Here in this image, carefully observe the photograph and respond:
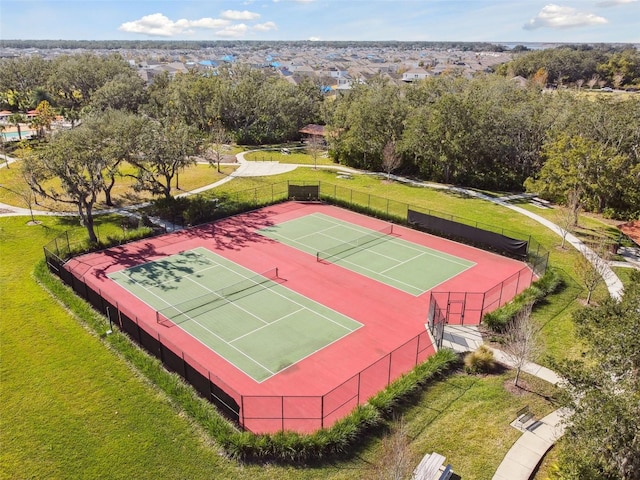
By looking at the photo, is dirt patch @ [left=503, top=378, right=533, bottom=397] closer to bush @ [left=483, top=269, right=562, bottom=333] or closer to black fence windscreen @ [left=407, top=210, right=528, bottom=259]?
bush @ [left=483, top=269, right=562, bottom=333]

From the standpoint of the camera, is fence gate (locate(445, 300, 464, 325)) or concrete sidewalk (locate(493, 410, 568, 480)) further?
fence gate (locate(445, 300, 464, 325))

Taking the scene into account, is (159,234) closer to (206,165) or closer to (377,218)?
(377,218)

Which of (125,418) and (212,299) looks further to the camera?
(212,299)

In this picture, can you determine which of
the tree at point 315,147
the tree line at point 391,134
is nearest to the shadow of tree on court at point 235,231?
the tree line at point 391,134

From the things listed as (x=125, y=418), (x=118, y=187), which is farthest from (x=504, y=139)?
(x=125, y=418)

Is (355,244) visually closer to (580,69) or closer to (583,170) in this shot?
(583,170)

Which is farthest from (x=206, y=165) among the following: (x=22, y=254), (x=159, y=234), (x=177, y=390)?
(x=177, y=390)

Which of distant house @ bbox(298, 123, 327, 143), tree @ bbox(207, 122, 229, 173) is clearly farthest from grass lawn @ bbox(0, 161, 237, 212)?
distant house @ bbox(298, 123, 327, 143)
